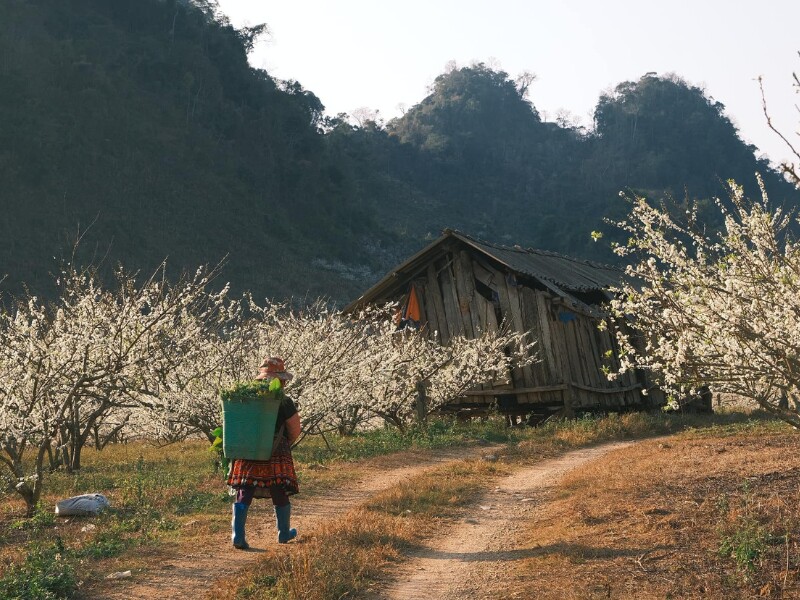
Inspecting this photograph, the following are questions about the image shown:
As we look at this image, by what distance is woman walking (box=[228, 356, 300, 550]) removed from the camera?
8.53 meters

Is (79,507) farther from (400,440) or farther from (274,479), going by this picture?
(400,440)

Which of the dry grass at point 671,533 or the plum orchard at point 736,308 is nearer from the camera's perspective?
the dry grass at point 671,533

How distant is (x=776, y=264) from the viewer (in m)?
8.72

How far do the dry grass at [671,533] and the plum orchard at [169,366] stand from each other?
22.0 ft

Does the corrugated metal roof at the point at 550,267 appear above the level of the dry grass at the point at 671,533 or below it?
above

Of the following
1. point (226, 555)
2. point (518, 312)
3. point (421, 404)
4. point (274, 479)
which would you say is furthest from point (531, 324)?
point (226, 555)

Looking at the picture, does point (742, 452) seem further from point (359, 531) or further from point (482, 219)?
point (482, 219)

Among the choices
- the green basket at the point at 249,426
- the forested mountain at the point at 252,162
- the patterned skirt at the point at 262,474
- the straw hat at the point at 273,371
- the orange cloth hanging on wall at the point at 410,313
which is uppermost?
the forested mountain at the point at 252,162

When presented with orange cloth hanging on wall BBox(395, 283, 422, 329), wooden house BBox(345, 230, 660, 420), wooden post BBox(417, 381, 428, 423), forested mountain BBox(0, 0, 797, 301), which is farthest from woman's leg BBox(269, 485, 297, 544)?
forested mountain BBox(0, 0, 797, 301)

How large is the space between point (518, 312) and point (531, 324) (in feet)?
1.80

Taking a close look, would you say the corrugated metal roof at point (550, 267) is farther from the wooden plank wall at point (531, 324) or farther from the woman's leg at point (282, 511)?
the woman's leg at point (282, 511)

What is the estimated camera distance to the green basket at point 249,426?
27.9ft

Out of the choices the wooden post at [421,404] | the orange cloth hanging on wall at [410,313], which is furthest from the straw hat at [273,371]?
the orange cloth hanging on wall at [410,313]

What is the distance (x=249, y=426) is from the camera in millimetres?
8516
